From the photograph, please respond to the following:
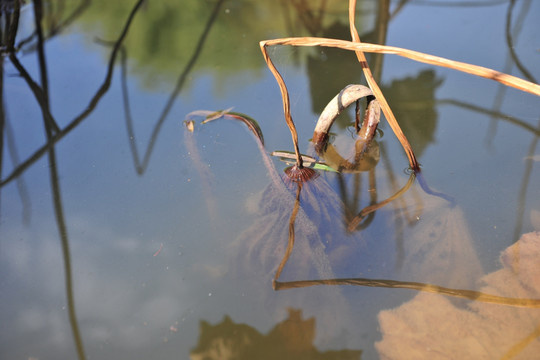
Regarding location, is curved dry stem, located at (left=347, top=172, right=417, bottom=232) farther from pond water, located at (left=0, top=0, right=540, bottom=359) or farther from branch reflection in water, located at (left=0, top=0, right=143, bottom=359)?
branch reflection in water, located at (left=0, top=0, right=143, bottom=359)

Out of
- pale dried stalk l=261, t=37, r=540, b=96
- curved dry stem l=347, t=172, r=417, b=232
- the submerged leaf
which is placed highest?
pale dried stalk l=261, t=37, r=540, b=96

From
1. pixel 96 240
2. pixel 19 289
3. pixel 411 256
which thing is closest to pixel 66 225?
pixel 96 240

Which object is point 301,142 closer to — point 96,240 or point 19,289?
point 96,240

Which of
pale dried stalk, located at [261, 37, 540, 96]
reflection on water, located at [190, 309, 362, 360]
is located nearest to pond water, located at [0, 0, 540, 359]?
reflection on water, located at [190, 309, 362, 360]

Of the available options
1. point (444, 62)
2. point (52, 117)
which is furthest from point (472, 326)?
point (52, 117)

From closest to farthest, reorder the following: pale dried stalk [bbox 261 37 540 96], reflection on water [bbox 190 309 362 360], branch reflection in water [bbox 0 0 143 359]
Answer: pale dried stalk [bbox 261 37 540 96], reflection on water [bbox 190 309 362 360], branch reflection in water [bbox 0 0 143 359]

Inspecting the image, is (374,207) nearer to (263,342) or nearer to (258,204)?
→ (258,204)

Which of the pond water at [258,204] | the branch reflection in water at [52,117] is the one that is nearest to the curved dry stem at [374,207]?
the pond water at [258,204]

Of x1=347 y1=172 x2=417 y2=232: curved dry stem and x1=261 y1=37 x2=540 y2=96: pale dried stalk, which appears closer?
x1=261 y1=37 x2=540 y2=96: pale dried stalk

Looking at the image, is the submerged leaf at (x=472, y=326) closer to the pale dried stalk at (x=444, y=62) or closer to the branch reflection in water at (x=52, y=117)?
the pale dried stalk at (x=444, y=62)
